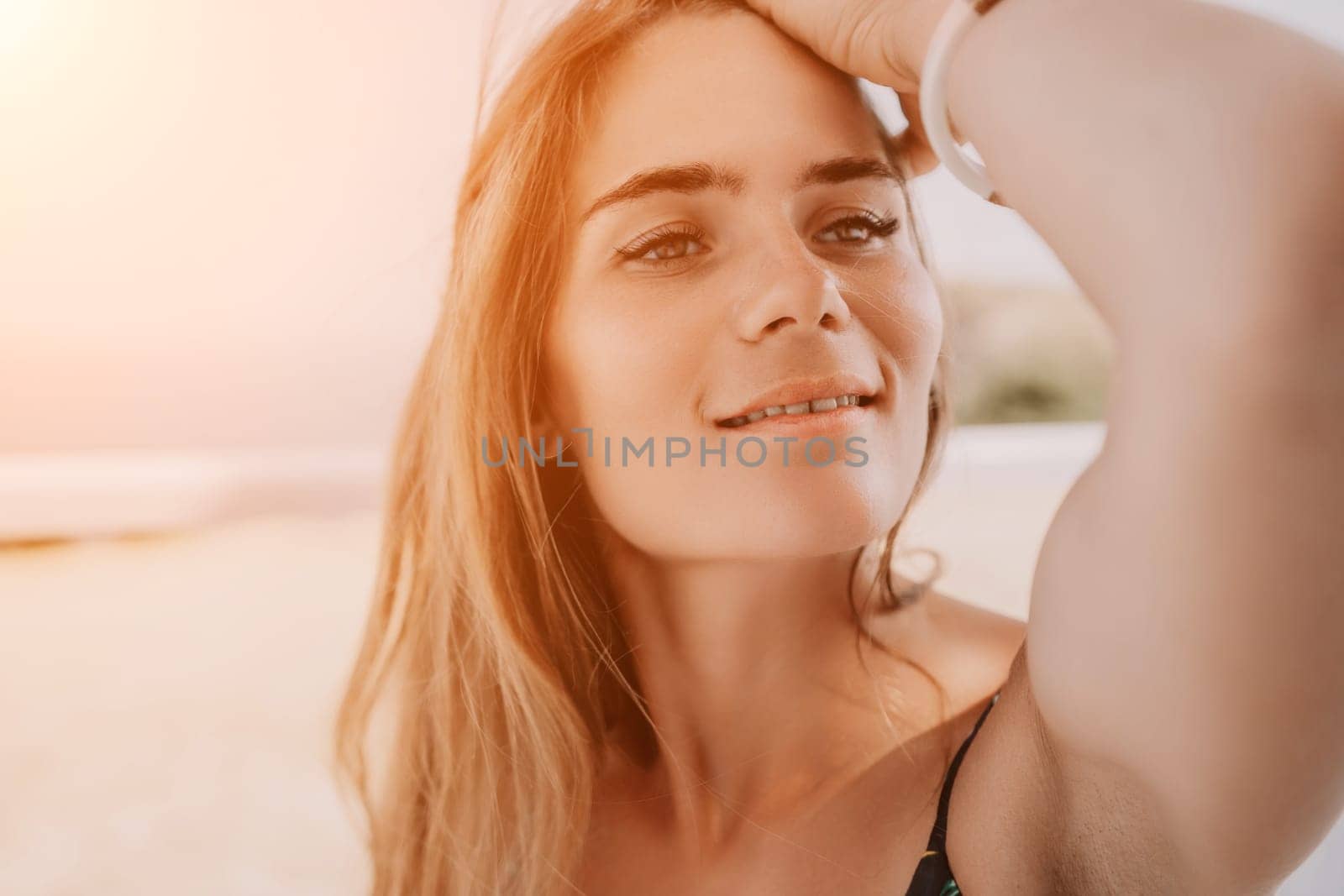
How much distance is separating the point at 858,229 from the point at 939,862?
0.42 metres

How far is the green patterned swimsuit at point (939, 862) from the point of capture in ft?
1.97

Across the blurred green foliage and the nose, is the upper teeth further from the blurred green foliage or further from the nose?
the blurred green foliage

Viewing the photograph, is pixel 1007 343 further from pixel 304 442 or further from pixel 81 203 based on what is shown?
pixel 81 203

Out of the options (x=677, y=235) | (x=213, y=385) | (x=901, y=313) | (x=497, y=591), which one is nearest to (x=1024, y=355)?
(x=901, y=313)

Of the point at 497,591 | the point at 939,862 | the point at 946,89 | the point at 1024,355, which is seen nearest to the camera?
the point at 946,89

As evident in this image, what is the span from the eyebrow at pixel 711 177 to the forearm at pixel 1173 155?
0.58ft

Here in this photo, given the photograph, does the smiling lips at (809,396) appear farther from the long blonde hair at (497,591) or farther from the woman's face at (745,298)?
the long blonde hair at (497,591)

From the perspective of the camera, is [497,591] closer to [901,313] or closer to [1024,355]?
[901,313]

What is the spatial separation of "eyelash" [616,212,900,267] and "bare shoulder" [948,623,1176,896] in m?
0.30

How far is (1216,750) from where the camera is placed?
1.38 ft

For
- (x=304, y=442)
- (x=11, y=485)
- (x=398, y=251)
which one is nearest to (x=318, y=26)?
(x=398, y=251)

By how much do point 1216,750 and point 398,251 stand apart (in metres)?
0.68

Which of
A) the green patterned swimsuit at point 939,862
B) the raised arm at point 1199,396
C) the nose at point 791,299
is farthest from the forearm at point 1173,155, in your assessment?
the green patterned swimsuit at point 939,862

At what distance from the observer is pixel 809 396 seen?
2.04ft
